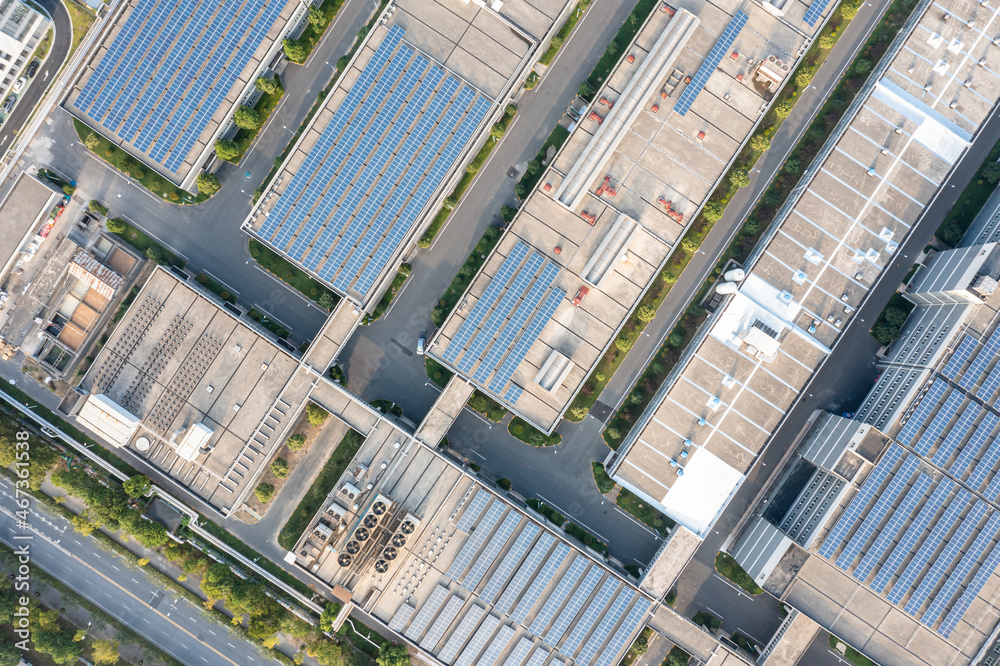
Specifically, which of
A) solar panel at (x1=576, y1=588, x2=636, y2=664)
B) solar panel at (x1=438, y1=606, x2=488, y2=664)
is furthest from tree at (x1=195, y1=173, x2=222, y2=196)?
solar panel at (x1=576, y1=588, x2=636, y2=664)

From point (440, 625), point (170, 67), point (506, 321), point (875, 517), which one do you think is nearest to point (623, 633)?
point (440, 625)

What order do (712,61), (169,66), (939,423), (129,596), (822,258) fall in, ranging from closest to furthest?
(939,423)
(712,61)
(822,258)
(169,66)
(129,596)

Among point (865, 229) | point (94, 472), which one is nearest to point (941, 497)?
point (865, 229)

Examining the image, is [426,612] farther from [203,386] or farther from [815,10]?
[815,10]

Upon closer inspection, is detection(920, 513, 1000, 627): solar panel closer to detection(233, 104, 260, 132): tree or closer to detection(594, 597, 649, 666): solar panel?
detection(594, 597, 649, 666): solar panel

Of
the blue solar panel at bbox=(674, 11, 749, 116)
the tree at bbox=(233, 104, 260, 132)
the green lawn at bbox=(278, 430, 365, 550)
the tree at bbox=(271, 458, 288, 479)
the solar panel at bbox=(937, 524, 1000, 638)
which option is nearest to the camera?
the solar panel at bbox=(937, 524, 1000, 638)

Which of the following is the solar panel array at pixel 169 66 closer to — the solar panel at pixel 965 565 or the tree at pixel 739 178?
the tree at pixel 739 178

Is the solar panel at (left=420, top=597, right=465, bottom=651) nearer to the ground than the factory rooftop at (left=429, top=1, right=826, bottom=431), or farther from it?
nearer to the ground
